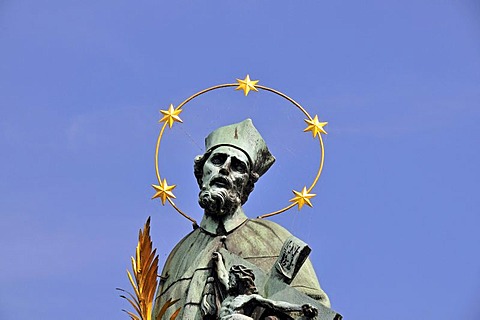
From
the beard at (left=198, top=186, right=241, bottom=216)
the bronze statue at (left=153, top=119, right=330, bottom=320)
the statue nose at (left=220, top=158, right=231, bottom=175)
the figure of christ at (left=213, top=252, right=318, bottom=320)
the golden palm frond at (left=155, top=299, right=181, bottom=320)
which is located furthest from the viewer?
the statue nose at (left=220, top=158, right=231, bottom=175)

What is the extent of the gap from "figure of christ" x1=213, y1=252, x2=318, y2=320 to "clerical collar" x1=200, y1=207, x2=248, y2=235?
1.00m

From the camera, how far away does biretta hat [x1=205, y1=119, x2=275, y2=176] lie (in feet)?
97.1

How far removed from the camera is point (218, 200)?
29203 mm

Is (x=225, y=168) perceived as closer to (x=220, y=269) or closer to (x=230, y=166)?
(x=230, y=166)

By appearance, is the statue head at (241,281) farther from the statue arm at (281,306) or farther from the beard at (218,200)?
the beard at (218,200)

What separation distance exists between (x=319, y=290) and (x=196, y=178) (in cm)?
184

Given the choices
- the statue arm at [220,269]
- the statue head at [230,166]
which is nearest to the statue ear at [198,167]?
the statue head at [230,166]

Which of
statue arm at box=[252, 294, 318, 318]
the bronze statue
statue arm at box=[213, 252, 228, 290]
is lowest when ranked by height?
statue arm at box=[252, 294, 318, 318]

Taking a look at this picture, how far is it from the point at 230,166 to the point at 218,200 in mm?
423

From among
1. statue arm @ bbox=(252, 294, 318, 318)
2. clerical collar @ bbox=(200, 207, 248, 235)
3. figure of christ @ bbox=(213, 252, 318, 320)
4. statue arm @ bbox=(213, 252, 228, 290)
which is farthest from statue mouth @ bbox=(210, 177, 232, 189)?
statue arm @ bbox=(252, 294, 318, 318)

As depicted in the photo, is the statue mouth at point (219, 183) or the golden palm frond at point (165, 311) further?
the statue mouth at point (219, 183)

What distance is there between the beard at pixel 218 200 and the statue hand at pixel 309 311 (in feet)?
6.35

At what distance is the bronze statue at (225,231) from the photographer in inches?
1136

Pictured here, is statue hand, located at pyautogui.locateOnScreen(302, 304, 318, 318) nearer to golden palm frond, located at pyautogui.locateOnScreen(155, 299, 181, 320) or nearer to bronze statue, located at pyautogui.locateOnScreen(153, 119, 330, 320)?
bronze statue, located at pyautogui.locateOnScreen(153, 119, 330, 320)
